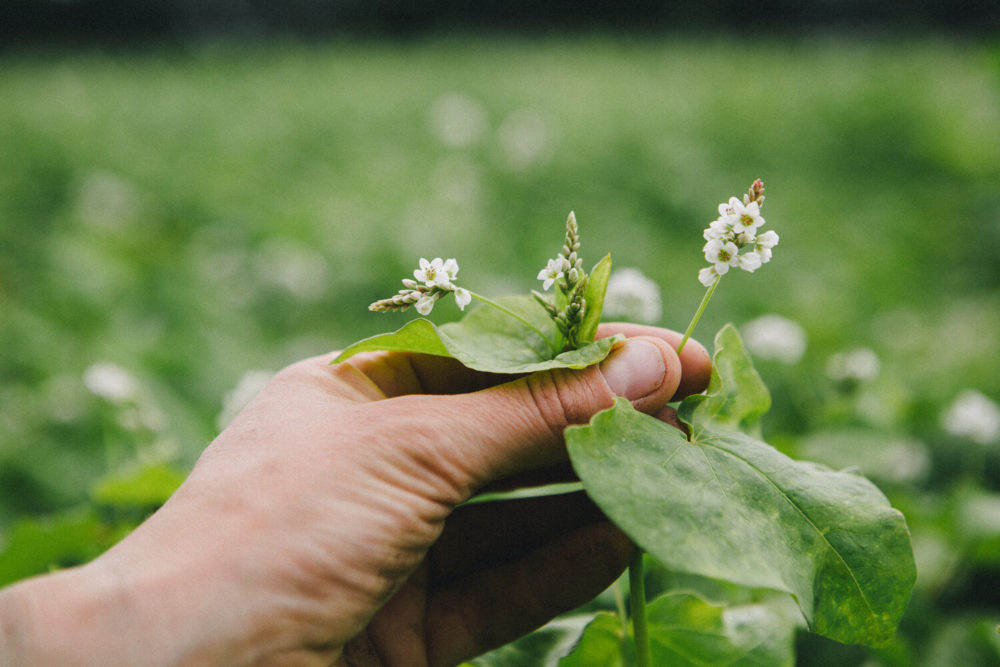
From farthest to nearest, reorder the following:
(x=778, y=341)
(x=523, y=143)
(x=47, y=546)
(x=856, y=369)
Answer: (x=523, y=143)
(x=778, y=341)
(x=856, y=369)
(x=47, y=546)

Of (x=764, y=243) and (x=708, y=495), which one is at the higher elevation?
(x=764, y=243)

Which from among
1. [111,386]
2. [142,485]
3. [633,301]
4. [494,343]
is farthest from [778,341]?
[111,386]

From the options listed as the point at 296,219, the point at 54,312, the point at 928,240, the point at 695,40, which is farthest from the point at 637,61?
the point at 54,312

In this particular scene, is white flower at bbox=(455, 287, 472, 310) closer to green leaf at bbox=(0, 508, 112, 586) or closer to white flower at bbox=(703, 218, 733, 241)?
white flower at bbox=(703, 218, 733, 241)

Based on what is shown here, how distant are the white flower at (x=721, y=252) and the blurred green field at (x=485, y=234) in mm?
1015

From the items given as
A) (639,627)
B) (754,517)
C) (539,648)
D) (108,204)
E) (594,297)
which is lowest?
(539,648)

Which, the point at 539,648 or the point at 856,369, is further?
the point at 856,369

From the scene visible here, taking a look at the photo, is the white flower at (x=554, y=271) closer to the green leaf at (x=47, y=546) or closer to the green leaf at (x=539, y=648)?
the green leaf at (x=539, y=648)

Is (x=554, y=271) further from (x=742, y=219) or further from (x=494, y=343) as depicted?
(x=742, y=219)

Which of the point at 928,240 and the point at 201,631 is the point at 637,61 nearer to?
the point at 928,240

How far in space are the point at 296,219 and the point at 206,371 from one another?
2.14 meters

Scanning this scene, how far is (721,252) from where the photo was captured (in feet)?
4.32

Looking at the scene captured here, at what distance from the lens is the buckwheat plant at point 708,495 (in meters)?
1.14

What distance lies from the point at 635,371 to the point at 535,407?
217 millimetres
